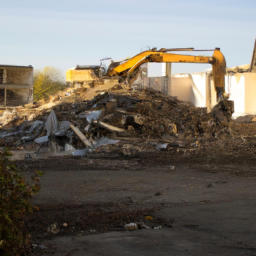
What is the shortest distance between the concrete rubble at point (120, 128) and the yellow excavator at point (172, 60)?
43.7 inches

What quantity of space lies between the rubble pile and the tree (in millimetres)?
32451

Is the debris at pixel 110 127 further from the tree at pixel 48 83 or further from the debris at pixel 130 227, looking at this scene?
the tree at pixel 48 83

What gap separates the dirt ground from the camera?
477 centimetres

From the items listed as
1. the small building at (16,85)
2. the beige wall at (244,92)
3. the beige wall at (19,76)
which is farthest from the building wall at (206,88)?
the small building at (16,85)

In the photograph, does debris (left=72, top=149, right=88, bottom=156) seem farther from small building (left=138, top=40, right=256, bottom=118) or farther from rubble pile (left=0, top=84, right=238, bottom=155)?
small building (left=138, top=40, right=256, bottom=118)

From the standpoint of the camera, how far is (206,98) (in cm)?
3136

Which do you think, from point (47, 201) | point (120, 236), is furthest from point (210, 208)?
point (47, 201)

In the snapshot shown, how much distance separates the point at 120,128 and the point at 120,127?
16 centimetres

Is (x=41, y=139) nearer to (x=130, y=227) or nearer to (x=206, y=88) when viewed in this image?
(x=130, y=227)

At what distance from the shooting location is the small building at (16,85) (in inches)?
1275

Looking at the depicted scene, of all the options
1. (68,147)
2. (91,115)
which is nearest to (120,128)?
(91,115)

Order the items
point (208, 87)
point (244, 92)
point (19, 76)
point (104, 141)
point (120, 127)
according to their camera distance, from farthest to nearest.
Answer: point (19, 76) → point (208, 87) → point (244, 92) → point (120, 127) → point (104, 141)

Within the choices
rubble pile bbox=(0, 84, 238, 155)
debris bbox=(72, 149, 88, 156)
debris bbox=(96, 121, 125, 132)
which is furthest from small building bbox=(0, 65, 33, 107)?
debris bbox=(72, 149, 88, 156)

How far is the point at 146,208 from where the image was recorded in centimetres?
684
